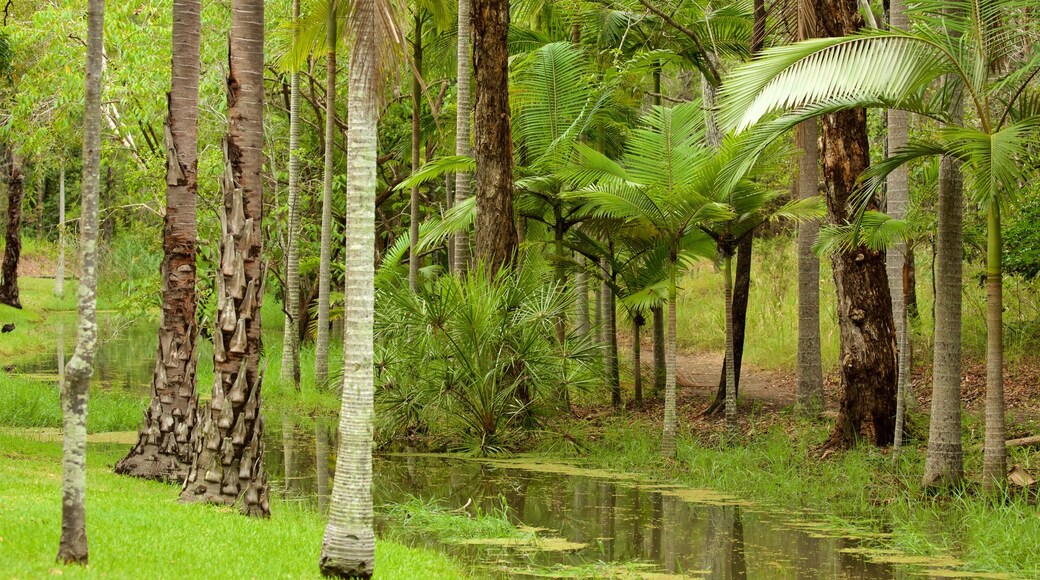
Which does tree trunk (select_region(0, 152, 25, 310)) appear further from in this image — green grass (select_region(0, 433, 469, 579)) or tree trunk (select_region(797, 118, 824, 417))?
tree trunk (select_region(797, 118, 824, 417))

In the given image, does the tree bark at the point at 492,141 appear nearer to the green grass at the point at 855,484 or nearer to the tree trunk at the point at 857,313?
the green grass at the point at 855,484

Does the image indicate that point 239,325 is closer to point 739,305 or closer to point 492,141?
point 492,141

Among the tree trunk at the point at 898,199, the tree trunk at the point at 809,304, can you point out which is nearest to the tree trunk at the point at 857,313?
the tree trunk at the point at 898,199

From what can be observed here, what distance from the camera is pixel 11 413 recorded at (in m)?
A: 14.6

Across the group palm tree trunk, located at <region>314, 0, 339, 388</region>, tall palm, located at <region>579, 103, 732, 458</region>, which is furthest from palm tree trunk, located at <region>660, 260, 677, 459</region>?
palm tree trunk, located at <region>314, 0, 339, 388</region>

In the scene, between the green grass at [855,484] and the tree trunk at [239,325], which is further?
the tree trunk at [239,325]

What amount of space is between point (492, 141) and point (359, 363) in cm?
904

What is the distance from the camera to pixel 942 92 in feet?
31.7

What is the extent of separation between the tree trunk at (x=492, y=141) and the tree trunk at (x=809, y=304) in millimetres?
4049

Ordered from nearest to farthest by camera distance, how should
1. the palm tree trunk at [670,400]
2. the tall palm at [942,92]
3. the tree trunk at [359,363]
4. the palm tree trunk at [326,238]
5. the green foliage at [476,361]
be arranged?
the tree trunk at [359,363]
the tall palm at [942,92]
the palm tree trunk at [670,400]
the green foliage at [476,361]
the palm tree trunk at [326,238]

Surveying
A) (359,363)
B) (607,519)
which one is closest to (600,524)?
(607,519)

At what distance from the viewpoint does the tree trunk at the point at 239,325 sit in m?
9.05

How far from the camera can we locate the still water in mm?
8039

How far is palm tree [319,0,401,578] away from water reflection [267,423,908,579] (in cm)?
205
